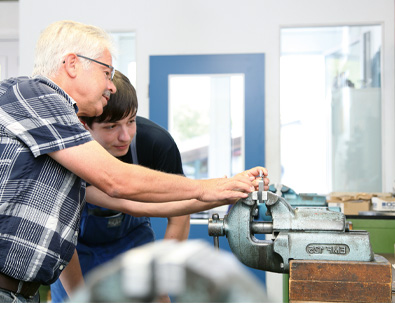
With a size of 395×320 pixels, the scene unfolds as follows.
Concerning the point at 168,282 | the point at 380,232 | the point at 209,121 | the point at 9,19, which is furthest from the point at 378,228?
the point at 9,19

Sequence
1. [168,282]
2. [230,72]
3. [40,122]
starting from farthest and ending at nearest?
[230,72] → [40,122] → [168,282]

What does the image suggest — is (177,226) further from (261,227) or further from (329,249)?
(329,249)

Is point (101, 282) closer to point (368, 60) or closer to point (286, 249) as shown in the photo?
point (286, 249)

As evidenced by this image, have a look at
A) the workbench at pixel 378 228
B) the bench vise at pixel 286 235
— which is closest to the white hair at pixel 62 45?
the bench vise at pixel 286 235

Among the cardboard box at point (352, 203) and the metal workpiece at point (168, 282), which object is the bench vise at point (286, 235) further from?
the cardboard box at point (352, 203)

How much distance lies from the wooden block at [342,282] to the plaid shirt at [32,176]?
2.13 ft

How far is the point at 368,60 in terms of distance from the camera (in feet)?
14.8

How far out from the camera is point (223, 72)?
4.48 metres

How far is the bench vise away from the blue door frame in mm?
2955

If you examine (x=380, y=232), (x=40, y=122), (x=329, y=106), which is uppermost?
(x=329, y=106)

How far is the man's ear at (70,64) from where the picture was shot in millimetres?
1534

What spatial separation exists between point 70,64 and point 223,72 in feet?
9.99

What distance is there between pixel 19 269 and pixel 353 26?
3.94 metres

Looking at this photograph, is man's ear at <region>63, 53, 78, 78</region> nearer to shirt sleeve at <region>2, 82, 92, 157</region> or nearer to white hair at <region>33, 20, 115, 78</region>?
white hair at <region>33, 20, 115, 78</region>
